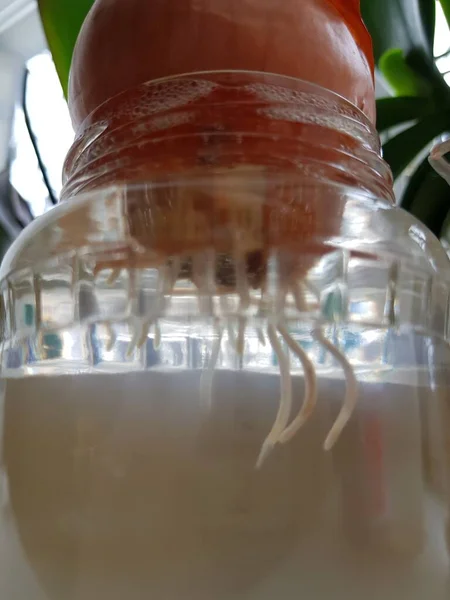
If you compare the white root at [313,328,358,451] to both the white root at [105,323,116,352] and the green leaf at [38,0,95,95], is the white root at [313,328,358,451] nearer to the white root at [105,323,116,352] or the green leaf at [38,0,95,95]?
the white root at [105,323,116,352]

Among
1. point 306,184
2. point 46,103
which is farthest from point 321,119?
point 46,103

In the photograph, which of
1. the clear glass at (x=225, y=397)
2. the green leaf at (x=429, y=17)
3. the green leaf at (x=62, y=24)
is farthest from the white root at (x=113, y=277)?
the green leaf at (x=429, y=17)

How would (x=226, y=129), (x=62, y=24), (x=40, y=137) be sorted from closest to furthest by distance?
1. (x=226, y=129)
2. (x=62, y=24)
3. (x=40, y=137)

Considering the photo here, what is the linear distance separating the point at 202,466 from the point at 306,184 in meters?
0.12

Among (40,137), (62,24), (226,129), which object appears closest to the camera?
(226,129)

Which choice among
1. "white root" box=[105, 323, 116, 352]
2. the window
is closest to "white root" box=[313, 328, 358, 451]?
"white root" box=[105, 323, 116, 352]

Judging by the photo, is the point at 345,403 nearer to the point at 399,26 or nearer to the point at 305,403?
the point at 305,403

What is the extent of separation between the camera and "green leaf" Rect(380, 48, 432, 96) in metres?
0.41

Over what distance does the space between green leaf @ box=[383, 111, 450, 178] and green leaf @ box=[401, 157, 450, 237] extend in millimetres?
19

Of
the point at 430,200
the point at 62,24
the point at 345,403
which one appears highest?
the point at 62,24

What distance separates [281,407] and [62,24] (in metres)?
0.28

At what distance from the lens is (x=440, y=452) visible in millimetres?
260

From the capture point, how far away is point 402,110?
407mm

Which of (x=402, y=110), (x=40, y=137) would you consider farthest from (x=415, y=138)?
(x=40, y=137)
